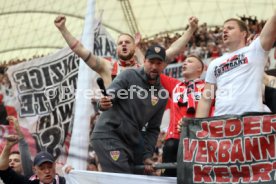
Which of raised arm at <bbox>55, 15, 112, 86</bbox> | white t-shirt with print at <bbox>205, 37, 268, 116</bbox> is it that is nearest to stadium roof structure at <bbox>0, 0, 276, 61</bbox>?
raised arm at <bbox>55, 15, 112, 86</bbox>

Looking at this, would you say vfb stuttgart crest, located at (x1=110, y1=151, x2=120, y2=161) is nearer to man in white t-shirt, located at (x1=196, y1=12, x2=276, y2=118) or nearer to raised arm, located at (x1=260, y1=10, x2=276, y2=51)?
man in white t-shirt, located at (x1=196, y1=12, x2=276, y2=118)

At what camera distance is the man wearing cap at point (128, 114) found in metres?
4.59

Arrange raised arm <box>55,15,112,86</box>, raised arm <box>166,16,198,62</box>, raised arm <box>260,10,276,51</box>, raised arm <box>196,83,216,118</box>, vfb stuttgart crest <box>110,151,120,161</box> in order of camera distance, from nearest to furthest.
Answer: raised arm <box>260,10,276,51</box>
vfb stuttgart crest <box>110,151,120,161</box>
raised arm <box>196,83,216,118</box>
raised arm <box>55,15,112,86</box>
raised arm <box>166,16,198,62</box>

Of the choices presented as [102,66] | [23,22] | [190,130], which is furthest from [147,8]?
[190,130]

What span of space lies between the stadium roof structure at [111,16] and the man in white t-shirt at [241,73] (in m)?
8.17

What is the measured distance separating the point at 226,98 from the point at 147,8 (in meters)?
14.2

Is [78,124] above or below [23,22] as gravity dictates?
below

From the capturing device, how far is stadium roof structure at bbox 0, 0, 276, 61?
14.2 meters

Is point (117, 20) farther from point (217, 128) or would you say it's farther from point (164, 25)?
point (217, 128)

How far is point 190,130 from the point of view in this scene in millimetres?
4262

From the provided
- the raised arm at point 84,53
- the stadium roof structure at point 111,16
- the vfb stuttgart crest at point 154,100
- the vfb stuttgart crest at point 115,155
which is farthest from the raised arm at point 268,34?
the stadium roof structure at point 111,16

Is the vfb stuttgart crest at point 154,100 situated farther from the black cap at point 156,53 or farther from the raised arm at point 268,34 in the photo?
the raised arm at point 268,34

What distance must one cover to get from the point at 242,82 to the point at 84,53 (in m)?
1.37

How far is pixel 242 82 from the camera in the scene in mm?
4383
